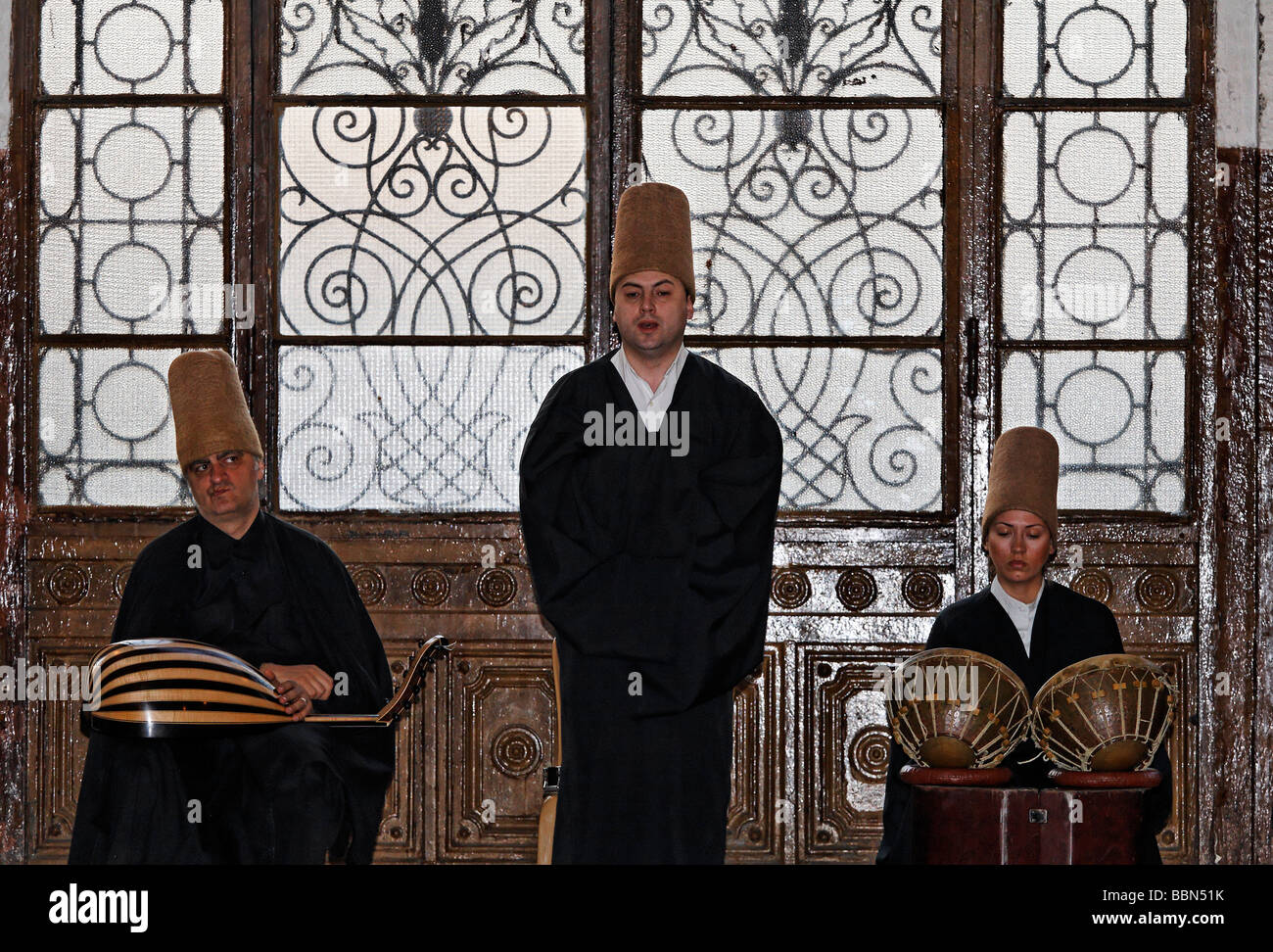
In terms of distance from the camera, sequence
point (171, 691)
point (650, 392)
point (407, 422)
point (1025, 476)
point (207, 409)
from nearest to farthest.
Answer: point (171, 691)
point (650, 392)
point (207, 409)
point (1025, 476)
point (407, 422)

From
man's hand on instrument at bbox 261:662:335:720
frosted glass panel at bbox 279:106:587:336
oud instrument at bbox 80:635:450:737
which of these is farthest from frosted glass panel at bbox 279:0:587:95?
oud instrument at bbox 80:635:450:737

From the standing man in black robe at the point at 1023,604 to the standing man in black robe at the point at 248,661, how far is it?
1602 millimetres

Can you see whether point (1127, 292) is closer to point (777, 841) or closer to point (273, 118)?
point (777, 841)

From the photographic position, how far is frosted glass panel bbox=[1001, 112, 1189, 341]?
5527mm

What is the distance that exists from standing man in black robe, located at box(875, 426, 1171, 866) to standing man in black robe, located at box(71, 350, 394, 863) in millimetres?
1602

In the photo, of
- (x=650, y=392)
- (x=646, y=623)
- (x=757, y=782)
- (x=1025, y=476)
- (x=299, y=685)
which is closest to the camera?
(x=646, y=623)

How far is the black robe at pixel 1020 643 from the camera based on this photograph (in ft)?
13.4

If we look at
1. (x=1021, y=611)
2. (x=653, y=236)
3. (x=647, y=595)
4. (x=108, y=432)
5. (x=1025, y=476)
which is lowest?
(x=1021, y=611)

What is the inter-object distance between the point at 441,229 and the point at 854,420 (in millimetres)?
1757

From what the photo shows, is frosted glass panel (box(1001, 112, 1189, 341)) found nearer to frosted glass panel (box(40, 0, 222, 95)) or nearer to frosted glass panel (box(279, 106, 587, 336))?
frosted glass panel (box(279, 106, 587, 336))

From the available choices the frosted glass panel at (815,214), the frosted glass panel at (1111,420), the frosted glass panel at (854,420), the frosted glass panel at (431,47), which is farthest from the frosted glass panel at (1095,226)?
the frosted glass panel at (431,47)

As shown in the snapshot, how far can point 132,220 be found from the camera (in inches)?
220

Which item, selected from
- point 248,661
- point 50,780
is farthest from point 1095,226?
point 50,780

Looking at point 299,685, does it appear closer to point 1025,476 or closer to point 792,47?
point 1025,476
